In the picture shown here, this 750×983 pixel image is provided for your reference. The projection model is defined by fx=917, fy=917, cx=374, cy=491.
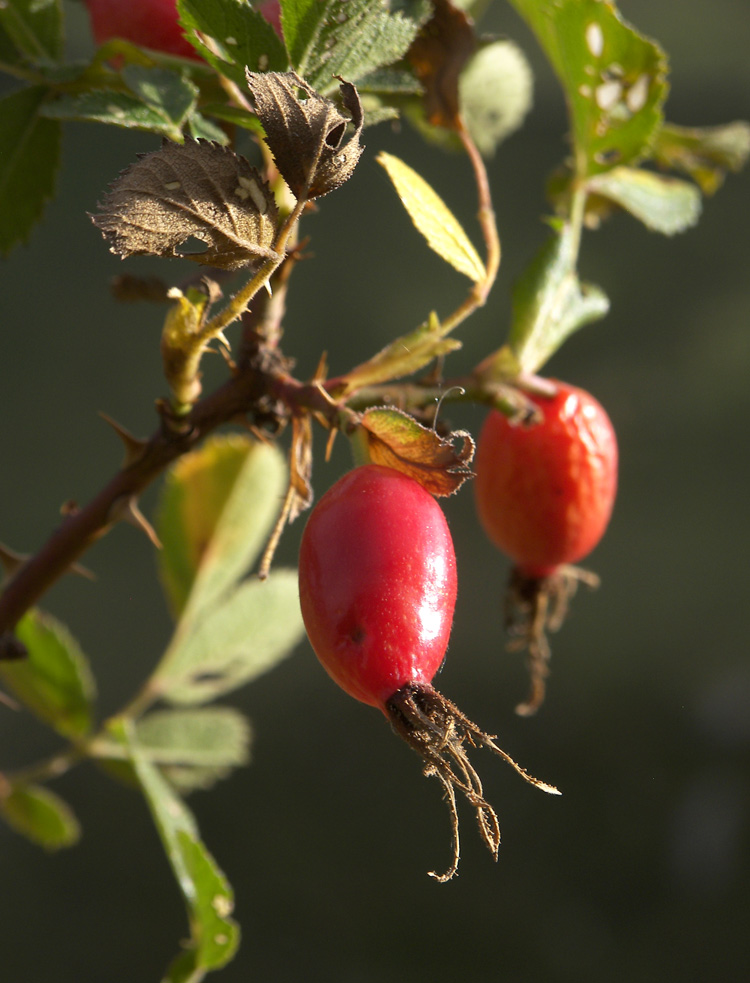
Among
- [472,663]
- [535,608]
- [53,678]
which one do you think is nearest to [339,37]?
[535,608]

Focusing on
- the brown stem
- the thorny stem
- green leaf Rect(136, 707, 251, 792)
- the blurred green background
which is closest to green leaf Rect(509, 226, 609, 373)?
the thorny stem

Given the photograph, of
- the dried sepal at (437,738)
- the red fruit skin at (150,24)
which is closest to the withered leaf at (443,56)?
the red fruit skin at (150,24)

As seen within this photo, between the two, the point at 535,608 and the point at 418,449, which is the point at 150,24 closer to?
the point at 418,449

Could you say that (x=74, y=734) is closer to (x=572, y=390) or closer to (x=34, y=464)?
(x=572, y=390)

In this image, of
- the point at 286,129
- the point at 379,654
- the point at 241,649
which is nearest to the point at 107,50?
the point at 286,129

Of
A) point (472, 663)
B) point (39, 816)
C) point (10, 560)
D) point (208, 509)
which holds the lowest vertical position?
point (472, 663)

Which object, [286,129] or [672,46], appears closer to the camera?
[286,129]
